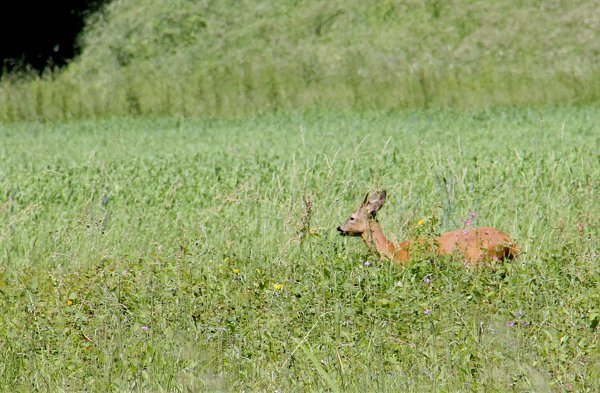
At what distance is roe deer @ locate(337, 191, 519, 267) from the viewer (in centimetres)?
688

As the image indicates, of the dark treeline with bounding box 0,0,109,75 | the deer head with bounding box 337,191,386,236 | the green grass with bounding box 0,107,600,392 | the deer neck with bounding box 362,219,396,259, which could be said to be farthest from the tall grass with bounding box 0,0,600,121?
the deer neck with bounding box 362,219,396,259

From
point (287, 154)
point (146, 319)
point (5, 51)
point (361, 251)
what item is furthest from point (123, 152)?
point (5, 51)

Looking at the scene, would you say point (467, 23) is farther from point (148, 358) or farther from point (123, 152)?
point (148, 358)

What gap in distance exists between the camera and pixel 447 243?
7309mm

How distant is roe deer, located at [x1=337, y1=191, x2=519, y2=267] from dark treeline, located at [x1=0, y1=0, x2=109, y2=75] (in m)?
20.7

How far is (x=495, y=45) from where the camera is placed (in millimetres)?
26719

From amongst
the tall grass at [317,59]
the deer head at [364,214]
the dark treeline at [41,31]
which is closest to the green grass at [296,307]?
the deer head at [364,214]

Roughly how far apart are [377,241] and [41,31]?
23.6 metres

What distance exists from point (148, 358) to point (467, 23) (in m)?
23.7

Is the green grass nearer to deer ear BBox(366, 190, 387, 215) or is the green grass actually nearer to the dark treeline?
deer ear BBox(366, 190, 387, 215)

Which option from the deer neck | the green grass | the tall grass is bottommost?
the tall grass

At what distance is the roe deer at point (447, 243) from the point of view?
6875 mm

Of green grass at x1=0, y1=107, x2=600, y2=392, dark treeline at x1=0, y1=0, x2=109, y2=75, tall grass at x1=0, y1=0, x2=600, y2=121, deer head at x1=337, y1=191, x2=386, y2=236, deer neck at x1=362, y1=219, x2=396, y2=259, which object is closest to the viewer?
green grass at x1=0, y1=107, x2=600, y2=392

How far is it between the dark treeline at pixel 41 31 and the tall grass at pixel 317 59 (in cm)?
54
